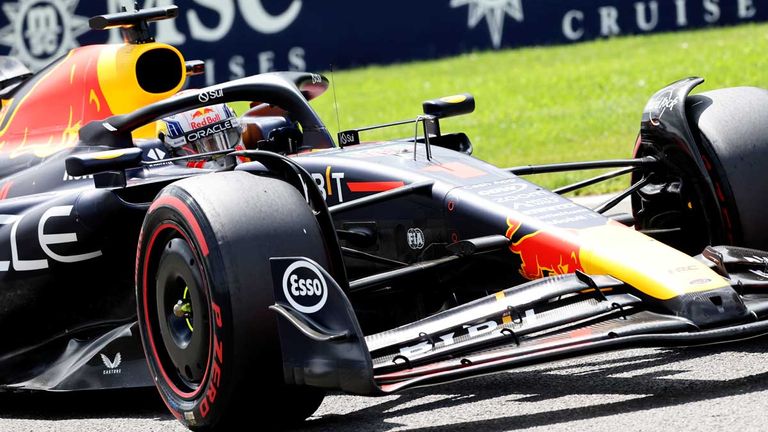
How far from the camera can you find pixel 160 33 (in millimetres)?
19250

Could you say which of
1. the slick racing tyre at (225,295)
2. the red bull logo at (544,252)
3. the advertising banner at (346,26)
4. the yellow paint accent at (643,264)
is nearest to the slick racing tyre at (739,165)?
the yellow paint accent at (643,264)

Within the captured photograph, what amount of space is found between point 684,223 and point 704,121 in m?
0.51

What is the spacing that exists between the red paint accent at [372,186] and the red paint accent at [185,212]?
1.04 metres

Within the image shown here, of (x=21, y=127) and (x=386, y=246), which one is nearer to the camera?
(x=386, y=246)

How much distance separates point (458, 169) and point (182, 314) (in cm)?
139

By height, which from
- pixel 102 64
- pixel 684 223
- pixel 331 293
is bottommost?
pixel 684 223

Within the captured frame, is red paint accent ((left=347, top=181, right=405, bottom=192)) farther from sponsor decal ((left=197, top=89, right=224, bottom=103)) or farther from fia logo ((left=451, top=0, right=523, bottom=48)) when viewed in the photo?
fia logo ((left=451, top=0, right=523, bottom=48))

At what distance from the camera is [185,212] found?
4656mm

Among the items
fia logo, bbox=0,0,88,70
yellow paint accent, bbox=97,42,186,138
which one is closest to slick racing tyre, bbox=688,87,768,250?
yellow paint accent, bbox=97,42,186,138

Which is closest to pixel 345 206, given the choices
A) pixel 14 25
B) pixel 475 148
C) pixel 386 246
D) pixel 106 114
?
pixel 386 246

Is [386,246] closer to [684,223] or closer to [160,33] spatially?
[684,223]

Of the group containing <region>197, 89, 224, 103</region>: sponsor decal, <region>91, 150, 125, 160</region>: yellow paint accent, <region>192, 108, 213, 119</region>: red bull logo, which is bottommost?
<region>192, 108, 213, 119</region>: red bull logo

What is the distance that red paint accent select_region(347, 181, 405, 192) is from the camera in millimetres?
5512

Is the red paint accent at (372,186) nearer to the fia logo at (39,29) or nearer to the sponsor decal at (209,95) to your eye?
the sponsor decal at (209,95)
